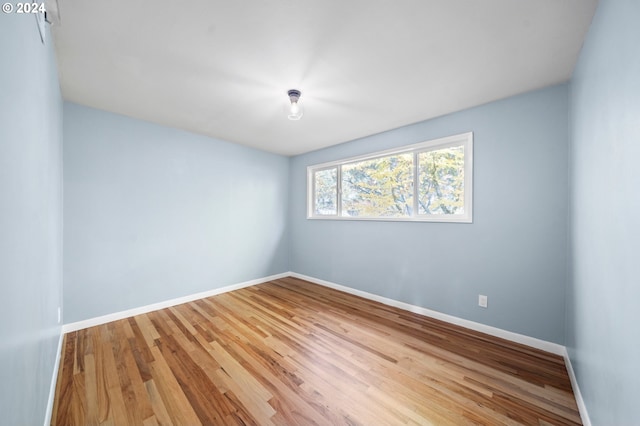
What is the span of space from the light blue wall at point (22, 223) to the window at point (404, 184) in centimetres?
316

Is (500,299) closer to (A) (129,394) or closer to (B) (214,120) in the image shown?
(A) (129,394)

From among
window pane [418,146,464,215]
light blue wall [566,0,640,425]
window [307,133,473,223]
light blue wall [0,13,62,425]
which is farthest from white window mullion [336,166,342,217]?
light blue wall [0,13,62,425]

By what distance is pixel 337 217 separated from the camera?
13.0 ft

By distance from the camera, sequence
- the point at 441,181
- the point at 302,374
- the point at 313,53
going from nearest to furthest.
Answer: the point at 313,53 < the point at 302,374 < the point at 441,181

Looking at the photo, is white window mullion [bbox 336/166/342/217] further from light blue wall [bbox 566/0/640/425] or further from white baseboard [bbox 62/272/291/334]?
light blue wall [bbox 566/0/640/425]

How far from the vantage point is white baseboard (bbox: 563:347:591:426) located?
141 centimetres

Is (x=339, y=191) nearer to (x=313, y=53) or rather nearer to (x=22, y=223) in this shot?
(x=313, y=53)

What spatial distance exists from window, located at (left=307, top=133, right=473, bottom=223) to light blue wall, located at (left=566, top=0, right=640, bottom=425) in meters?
1.01

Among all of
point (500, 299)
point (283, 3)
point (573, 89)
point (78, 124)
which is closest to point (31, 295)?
point (283, 3)

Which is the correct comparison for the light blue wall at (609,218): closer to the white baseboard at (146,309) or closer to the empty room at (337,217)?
the empty room at (337,217)

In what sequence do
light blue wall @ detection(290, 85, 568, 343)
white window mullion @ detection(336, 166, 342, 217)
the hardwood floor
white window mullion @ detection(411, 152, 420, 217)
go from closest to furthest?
1. the hardwood floor
2. light blue wall @ detection(290, 85, 568, 343)
3. white window mullion @ detection(411, 152, 420, 217)
4. white window mullion @ detection(336, 166, 342, 217)

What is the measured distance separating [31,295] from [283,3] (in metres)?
1.96

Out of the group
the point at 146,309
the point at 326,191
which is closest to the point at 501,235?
the point at 326,191

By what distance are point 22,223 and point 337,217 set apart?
334cm
